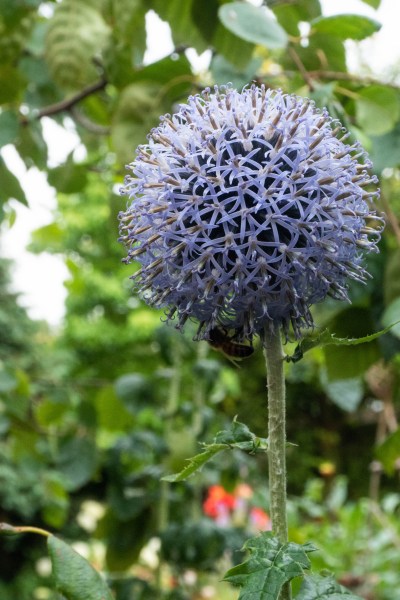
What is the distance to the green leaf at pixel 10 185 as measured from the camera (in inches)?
63.5

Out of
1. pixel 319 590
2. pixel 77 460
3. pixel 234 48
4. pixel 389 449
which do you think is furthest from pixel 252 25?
pixel 77 460

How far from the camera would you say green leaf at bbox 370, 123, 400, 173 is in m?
1.37

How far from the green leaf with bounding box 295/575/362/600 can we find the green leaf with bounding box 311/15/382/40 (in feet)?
2.93

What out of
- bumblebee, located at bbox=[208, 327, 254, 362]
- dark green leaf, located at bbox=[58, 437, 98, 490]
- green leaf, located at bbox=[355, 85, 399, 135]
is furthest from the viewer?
dark green leaf, located at bbox=[58, 437, 98, 490]

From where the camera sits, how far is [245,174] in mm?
835

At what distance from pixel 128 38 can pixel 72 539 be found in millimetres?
4305

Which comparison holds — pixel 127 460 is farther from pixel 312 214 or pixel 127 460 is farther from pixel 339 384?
pixel 312 214

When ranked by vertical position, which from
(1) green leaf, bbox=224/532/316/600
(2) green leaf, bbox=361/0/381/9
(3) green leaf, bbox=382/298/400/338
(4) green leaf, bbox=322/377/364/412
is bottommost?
(1) green leaf, bbox=224/532/316/600

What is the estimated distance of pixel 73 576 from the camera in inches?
31.5

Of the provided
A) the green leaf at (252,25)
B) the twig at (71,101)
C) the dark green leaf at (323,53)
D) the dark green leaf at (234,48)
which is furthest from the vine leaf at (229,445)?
the twig at (71,101)

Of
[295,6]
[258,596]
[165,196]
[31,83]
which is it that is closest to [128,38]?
[295,6]

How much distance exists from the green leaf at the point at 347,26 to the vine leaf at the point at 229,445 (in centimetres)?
78

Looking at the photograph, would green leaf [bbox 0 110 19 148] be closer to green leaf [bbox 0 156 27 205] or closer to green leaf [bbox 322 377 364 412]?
green leaf [bbox 0 156 27 205]

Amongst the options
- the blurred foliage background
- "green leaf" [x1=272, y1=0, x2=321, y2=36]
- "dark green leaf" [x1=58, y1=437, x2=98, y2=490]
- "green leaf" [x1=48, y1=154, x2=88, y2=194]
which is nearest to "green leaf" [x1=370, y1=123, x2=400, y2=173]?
the blurred foliage background
